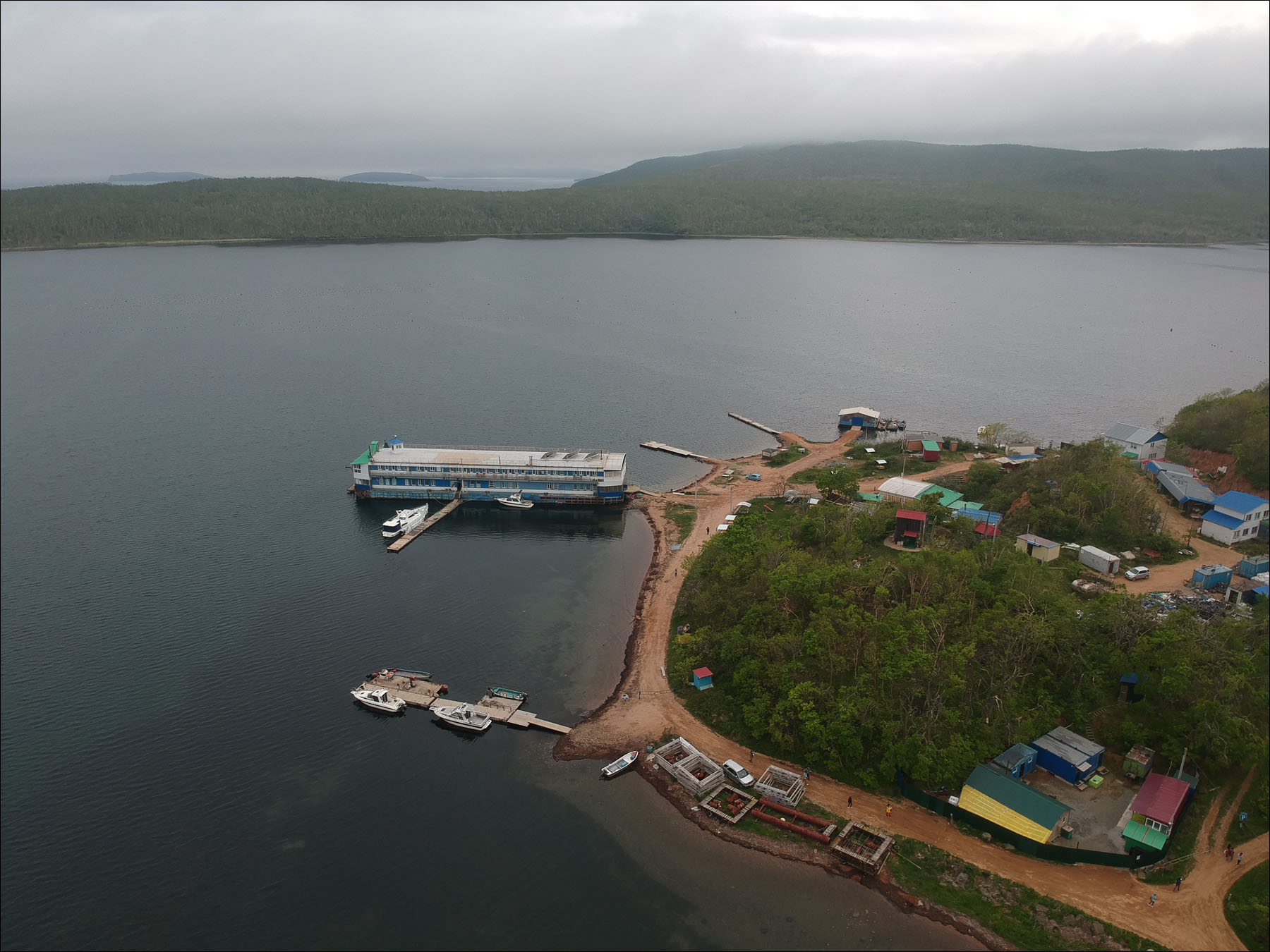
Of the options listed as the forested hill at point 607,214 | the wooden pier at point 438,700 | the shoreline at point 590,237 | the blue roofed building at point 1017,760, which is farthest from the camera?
the shoreline at point 590,237

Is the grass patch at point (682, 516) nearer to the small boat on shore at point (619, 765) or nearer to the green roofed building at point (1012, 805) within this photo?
the small boat on shore at point (619, 765)

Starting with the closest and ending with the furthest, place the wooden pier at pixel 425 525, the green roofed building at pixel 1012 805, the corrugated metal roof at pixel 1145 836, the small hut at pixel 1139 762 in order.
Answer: the corrugated metal roof at pixel 1145 836 → the green roofed building at pixel 1012 805 → the small hut at pixel 1139 762 → the wooden pier at pixel 425 525

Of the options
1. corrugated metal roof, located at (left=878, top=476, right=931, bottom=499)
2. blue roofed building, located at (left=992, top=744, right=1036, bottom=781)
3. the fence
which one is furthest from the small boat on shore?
corrugated metal roof, located at (left=878, top=476, right=931, bottom=499)

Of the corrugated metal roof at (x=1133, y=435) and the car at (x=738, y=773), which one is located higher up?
the corrugated metal roof at (x=1133, y=435)

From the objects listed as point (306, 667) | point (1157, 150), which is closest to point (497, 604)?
point (306, 667)

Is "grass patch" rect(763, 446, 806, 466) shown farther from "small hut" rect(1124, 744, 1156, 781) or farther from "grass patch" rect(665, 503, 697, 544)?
"small hut" rect(1124, 744, 1156, 781)

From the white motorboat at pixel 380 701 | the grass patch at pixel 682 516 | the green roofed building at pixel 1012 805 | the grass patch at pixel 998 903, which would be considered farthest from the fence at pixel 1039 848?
the grass patch at pixel 682 516
